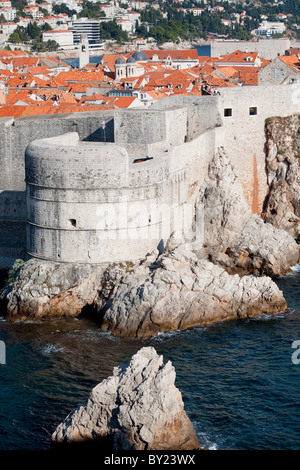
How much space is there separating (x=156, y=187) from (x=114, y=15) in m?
166

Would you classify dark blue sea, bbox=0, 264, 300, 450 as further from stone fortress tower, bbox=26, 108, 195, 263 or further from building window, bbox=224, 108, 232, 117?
building window, bbox=224, 108, 232, 117

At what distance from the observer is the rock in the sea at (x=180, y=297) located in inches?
1178

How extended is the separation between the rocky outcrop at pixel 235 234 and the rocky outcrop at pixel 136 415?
1408cm

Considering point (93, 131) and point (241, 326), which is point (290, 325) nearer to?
point (241, 326)

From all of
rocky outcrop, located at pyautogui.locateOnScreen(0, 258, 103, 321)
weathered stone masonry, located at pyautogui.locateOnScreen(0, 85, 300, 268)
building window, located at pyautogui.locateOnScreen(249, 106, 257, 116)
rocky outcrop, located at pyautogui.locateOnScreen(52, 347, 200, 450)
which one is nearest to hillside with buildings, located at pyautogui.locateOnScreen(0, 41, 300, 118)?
building window, located at pyautogui.locateOnScreen(249, 106, 257, 116)

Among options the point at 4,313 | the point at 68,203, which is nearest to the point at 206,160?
the point at 68,203

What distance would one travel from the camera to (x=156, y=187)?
1298 inches

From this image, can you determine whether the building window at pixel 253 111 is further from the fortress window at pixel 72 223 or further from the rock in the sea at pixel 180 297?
the fortress window at pixel 72 223

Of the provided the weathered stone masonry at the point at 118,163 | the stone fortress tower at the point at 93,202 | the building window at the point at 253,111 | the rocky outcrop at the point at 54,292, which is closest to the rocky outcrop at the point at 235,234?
the weathered stone masonry at the point at 118,163

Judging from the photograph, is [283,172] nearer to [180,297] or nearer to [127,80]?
[180,297]

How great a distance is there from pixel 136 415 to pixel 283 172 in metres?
21.2

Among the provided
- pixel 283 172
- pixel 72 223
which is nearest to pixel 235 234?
pixel 283 172

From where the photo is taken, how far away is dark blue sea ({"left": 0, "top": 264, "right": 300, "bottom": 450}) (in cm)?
2316

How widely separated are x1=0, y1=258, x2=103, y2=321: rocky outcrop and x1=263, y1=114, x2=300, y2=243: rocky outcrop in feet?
37.9
